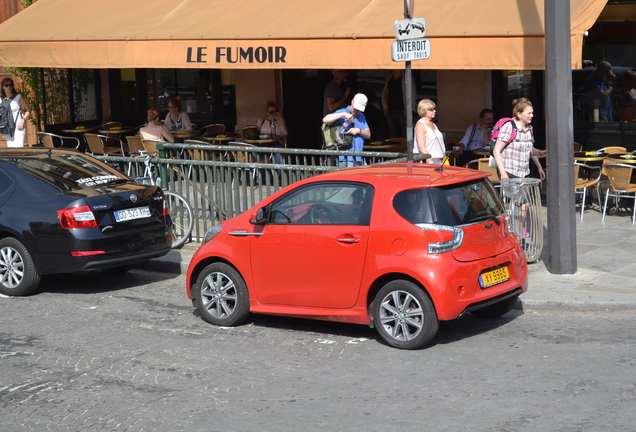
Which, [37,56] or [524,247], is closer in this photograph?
[524,247]

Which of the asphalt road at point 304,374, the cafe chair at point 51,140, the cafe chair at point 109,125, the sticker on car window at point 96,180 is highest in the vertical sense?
the cafe chair at point 109,125

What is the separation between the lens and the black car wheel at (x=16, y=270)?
31.4ft

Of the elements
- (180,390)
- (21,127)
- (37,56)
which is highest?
(37,56)

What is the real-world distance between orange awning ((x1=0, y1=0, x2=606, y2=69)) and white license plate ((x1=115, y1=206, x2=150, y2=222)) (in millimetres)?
4097

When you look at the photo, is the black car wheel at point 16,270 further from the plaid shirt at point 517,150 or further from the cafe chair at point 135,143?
the cafe chair at point 135,143

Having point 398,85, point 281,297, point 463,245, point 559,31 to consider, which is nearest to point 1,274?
point 281,297

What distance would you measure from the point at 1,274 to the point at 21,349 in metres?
2.42

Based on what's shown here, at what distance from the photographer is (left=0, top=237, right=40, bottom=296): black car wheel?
9570 mm

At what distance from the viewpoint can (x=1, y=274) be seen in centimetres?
981

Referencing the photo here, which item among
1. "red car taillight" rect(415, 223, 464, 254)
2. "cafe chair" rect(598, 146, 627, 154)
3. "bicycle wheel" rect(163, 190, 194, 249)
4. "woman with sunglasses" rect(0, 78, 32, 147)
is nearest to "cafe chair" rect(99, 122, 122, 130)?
"woman with sunglasses" rect(0, 78, 32, 147)

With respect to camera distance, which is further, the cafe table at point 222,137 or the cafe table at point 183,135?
the cafe table at point 183,135

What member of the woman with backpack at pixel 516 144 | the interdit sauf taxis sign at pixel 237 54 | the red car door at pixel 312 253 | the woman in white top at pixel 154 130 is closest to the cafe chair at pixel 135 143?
the woman in white top at pixel 154 130

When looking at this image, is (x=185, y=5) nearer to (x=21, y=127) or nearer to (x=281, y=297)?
(x=21, y=127)

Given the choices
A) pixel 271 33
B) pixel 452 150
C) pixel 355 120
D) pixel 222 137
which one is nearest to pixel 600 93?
pixel 452 150
